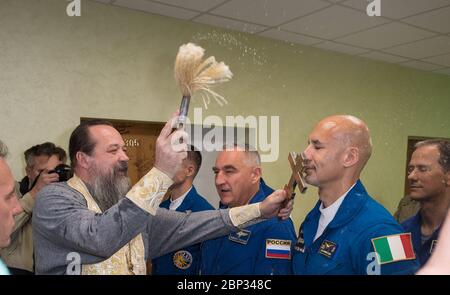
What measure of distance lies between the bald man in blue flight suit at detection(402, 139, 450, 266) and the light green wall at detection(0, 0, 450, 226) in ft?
4.56

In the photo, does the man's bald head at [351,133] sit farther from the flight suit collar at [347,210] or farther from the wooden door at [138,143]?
the wooden door at [138,143]

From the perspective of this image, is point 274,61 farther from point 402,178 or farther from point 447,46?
point 402,178

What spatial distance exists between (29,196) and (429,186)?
155 centimetres

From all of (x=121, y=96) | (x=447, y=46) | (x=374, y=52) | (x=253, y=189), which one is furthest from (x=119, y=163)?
(x=447, y=46)

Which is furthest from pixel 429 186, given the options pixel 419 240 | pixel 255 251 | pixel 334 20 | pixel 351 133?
pixel 334 20

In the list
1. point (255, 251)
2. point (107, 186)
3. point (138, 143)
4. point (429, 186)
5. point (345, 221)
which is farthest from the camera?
point (138, 143)

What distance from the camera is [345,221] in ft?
2.97

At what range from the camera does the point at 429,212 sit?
4.34 ft

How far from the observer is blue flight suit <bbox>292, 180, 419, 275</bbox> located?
31.9 inches

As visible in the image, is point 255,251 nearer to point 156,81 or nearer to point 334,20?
point 156,81

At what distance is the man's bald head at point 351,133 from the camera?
980mm

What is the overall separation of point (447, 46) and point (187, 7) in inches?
78.5

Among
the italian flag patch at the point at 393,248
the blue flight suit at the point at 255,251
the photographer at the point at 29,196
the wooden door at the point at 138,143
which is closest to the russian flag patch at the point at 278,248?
the blue flight suit at the point at 255,251

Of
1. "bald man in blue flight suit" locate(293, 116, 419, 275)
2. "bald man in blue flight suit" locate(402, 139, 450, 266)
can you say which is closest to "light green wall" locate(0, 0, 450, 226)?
"bald man in blue flight suit" locate(402, 139, 450, 266)
